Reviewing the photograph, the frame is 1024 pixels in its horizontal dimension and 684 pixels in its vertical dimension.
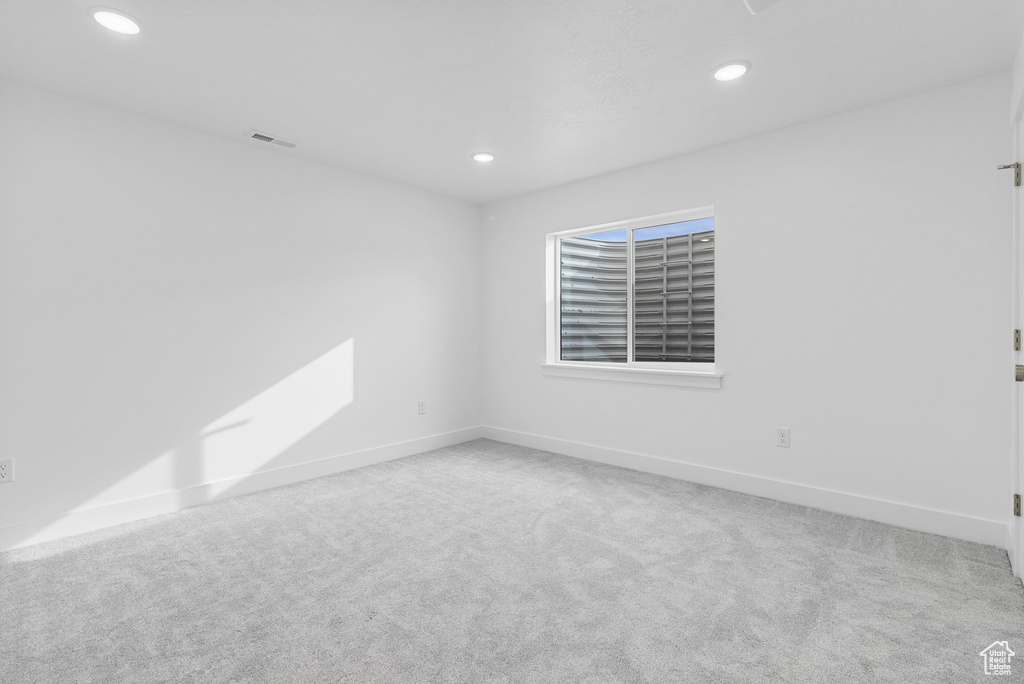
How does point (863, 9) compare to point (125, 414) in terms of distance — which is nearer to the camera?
point (863, 9)

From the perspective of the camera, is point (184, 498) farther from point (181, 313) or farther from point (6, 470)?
point (181, 313)

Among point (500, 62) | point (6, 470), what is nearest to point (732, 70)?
point (500, 62)

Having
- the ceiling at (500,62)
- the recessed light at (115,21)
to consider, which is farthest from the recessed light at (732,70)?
the recessed light at (115,21)

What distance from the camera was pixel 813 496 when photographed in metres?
3.12

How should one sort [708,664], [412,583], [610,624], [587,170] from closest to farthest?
[708,664]
[610,624]
[412,583]
[587,170]

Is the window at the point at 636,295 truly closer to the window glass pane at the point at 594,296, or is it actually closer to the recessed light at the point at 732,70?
the window glass pane at the point at 594,296

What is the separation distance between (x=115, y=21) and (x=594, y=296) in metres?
3.62

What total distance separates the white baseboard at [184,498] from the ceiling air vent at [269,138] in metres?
2.32

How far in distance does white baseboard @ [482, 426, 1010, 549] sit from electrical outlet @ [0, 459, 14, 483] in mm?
3589

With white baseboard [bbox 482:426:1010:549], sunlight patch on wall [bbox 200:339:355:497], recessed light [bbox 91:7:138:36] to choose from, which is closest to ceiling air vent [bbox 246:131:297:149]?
recessed light [bbox 91:7:138:36]

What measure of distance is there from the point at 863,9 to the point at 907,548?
8.31 feet

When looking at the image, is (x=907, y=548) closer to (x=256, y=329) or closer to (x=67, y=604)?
(x=67, y=604)

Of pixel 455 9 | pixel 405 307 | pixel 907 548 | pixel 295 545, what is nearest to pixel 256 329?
pixel 405 307

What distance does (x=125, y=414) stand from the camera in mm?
2957
